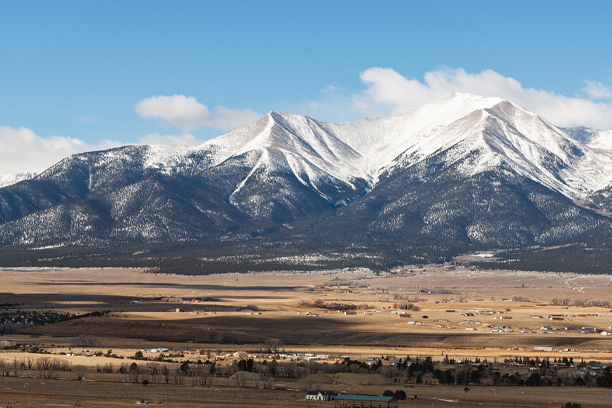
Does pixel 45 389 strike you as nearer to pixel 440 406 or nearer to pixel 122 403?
pixel 122 403

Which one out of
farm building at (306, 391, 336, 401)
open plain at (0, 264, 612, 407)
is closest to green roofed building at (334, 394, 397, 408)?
farm building at (306, 391, 336, 401)

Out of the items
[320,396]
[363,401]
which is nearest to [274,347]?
[320,396]

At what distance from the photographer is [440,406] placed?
7881cm

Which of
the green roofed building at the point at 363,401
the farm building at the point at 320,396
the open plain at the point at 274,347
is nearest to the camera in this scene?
the green roofed building at the point at 363,401

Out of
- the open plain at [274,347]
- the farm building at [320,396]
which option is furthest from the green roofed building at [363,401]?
the open plain at [274,347]

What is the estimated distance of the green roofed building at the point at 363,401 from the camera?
3123 inches

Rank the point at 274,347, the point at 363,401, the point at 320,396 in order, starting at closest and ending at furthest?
the point at 363,401 → the point at 320,396 → the point at 274,347

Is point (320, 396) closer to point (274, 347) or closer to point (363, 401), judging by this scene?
point (363, 401)

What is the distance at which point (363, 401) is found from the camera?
267ft

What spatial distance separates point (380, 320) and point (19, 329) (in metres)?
75.7

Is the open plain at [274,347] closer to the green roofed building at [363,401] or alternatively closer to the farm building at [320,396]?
the farm building at [320,396]

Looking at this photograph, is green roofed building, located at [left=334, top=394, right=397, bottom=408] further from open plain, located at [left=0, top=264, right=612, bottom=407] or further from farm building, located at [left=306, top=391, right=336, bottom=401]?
open plain, located at [left=0, top=264, right=612, bottom=407]

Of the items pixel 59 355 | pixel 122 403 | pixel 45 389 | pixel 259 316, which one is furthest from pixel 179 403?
pixel 259 316

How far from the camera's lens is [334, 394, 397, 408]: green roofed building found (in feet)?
260
